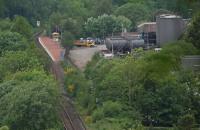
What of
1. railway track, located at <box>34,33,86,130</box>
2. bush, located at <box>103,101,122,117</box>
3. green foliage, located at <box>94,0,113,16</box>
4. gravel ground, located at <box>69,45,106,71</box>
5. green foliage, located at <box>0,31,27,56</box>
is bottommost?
railway track, located at <box>34,33,86,130</box>

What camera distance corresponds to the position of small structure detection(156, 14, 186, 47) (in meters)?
26.8

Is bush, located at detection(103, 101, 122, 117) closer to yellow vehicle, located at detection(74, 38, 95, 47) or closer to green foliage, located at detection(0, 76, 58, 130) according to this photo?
green foliage, located at detection(0, 76, 58, 130)

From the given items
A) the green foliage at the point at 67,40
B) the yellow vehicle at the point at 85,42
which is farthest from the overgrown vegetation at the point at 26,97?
the yellow vehicle at the point at 85,42

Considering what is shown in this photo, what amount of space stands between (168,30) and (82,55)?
4.58 m

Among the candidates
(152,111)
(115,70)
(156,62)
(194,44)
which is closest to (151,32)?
(194,44)

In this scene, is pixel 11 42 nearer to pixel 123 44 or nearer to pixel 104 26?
pixel 123 44

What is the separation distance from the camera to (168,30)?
88.1ft

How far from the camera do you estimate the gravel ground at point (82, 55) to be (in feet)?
87.9

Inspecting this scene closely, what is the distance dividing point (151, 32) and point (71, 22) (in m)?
5.39

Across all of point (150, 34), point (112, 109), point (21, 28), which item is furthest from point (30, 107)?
point (21, 28)

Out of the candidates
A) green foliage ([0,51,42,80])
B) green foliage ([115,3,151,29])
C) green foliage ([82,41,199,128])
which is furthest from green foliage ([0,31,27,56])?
green foliage ([115,3,151,29])

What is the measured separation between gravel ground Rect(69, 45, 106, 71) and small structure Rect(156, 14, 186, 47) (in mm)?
3302

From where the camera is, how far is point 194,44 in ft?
73.8

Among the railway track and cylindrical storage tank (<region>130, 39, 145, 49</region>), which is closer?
the railway track
